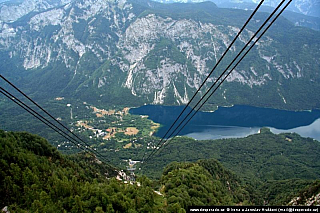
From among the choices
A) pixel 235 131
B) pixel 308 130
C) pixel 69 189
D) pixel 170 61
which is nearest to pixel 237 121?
pixel 235 131

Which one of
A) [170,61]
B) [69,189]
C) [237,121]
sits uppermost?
[170,61]

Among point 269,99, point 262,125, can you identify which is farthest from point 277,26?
point 262,125

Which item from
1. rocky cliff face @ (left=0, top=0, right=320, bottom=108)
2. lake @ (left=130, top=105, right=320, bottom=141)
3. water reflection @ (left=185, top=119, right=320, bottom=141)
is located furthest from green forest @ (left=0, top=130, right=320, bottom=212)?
rocky cliff face @ (left=0, top=0, right=320, bottom=108)

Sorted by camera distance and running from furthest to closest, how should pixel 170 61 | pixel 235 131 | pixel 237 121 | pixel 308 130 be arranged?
pixel 170 61 < pixel 237 121 < pixel 235 131 < pixel 308 130

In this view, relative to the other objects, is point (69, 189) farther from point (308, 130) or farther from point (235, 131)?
point (308, 130)

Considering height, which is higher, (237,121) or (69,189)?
(69,189)

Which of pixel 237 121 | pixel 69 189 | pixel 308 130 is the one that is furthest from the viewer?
pixel 237 121

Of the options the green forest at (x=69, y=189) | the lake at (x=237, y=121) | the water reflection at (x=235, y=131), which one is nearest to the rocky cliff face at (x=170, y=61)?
the lake at (x=237, y=121)
